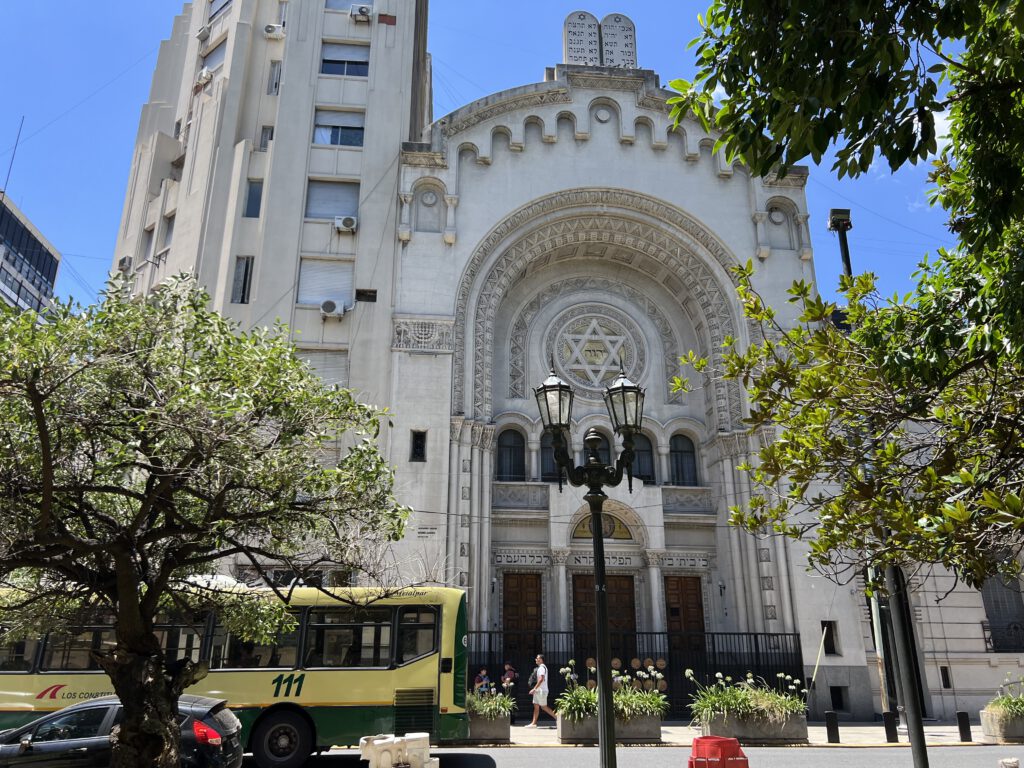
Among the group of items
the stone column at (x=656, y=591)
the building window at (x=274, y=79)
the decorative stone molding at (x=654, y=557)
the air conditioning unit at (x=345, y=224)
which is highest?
the building window at (x=274, y=79)

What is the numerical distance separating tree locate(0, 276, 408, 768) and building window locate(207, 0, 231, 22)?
85.9ft

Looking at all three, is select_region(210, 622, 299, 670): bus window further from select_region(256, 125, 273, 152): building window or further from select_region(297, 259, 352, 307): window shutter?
select_region(256, 125, 273, 152): building window

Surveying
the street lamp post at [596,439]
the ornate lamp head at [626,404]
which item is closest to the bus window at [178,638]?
the street lamp post at [596,439]

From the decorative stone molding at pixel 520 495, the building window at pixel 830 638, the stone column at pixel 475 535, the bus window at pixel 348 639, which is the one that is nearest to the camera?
the bus window at pixel 348 639

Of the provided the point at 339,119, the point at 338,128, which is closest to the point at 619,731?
the point at 338,128

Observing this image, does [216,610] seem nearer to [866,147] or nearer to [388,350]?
[866,147]

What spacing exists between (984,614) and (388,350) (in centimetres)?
1976

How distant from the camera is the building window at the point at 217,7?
99.5 ft

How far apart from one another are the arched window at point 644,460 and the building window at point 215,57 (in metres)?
21.3

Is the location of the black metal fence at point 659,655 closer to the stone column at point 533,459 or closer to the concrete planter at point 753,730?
the stone column at point 533,459

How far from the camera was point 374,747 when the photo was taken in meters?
9.91

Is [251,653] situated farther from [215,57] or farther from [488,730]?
[215,57]

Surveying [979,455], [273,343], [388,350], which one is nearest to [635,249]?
[388,350]

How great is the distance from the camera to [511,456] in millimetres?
24375
